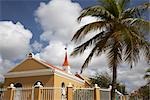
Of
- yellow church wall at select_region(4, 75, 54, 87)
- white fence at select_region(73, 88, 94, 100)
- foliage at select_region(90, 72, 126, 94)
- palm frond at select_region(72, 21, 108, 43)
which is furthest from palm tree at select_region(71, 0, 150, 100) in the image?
foliage at select_region(90, 72, 126, 94)

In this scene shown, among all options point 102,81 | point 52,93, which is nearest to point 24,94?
point 52,93

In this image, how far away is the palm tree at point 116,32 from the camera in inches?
536

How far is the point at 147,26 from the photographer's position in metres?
13.8

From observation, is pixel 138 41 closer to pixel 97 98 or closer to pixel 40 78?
pixel 97 98

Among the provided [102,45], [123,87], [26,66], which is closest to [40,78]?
[26,66]

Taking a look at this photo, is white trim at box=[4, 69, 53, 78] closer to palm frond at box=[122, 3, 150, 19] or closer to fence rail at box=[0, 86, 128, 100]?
fence rail at box=[0, 86, 128, 100]

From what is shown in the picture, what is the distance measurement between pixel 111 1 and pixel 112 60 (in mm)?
3229

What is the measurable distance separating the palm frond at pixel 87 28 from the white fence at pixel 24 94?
18.5ft

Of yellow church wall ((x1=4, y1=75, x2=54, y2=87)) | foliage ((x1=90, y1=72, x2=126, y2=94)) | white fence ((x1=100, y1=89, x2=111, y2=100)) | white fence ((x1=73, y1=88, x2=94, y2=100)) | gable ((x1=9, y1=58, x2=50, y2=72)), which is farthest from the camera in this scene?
foliage ((x1=90, y1=72, x2=126, y2=94))

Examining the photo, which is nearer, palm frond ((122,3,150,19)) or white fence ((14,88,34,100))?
palm frond ((122,3,150,19))

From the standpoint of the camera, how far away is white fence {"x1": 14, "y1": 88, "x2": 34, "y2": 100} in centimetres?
1802

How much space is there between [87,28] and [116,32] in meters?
1.64

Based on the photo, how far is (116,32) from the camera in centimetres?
1358

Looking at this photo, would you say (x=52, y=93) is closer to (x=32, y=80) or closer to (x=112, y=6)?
(x=112, y=6)
